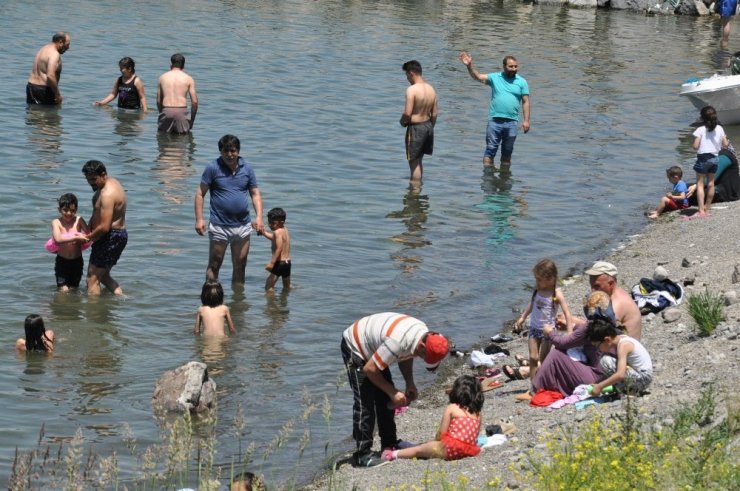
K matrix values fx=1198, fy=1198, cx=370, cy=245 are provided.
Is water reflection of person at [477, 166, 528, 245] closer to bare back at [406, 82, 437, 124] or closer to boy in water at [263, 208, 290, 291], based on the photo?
bare back at [406, 82, 437, 124]

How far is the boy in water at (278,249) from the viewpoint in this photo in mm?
11742

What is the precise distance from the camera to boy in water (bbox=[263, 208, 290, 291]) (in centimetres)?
1174

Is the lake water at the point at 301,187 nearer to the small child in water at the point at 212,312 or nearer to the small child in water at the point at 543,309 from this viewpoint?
the small child in water at the point at 212,312

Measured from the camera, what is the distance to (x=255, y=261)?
43.7 feet

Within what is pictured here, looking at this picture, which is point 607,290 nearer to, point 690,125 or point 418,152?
point 418,152

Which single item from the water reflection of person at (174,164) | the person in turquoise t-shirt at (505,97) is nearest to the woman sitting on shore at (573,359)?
the person in turquoise t-shirt at (505,97)

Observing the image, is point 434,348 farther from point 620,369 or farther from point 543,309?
point 543,309

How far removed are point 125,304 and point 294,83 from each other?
41.9 ft

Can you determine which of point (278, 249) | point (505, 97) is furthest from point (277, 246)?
point (505, 97)

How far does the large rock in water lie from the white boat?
1364 cm

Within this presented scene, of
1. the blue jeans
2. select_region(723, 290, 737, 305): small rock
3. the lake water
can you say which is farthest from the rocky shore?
the blue jeans

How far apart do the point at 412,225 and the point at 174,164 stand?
411cm

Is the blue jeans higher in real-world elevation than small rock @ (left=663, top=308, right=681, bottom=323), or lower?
higher

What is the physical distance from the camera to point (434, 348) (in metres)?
7.26
